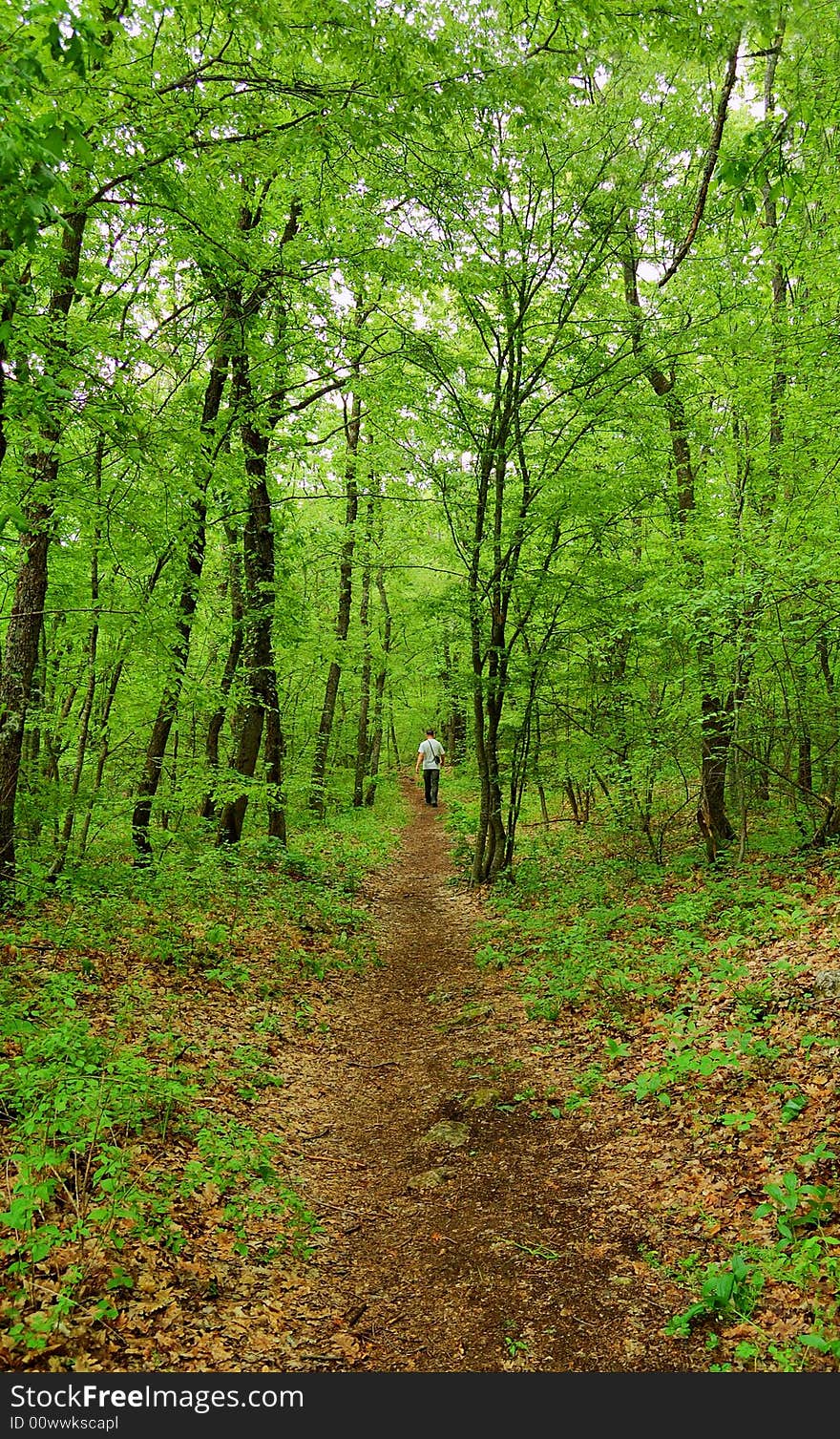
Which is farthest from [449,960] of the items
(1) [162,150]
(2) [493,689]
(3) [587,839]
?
(1) [162,150]

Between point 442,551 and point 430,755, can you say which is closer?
point 442,551

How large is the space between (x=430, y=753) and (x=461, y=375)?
12.4 meters

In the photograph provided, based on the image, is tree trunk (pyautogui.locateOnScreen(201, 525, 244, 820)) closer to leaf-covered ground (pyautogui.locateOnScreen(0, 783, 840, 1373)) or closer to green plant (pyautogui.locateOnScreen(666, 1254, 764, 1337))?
leaf-covered ground (pyautogui.locateOnScreen(0, 783, 840, 1373))

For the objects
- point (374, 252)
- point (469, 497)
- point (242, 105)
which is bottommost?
point (469, 497)

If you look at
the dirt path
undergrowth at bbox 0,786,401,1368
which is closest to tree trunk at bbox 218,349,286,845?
undergrowth at bbox 0,786,401,1368

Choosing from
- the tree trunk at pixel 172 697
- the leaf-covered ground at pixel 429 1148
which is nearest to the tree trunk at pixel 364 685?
the tree trunk at pixel 172 697

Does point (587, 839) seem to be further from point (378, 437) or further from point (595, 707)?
point (378, 437)

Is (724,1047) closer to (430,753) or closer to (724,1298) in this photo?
(724,1298)

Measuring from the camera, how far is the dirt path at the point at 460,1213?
3.62m

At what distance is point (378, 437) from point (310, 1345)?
15.8 metres

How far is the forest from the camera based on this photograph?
4.23m

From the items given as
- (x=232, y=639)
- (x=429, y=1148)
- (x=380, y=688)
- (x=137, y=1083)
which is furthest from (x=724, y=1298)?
(x=380, y=688)

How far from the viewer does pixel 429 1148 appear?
5.54 meters

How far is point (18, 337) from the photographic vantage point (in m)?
5.43
